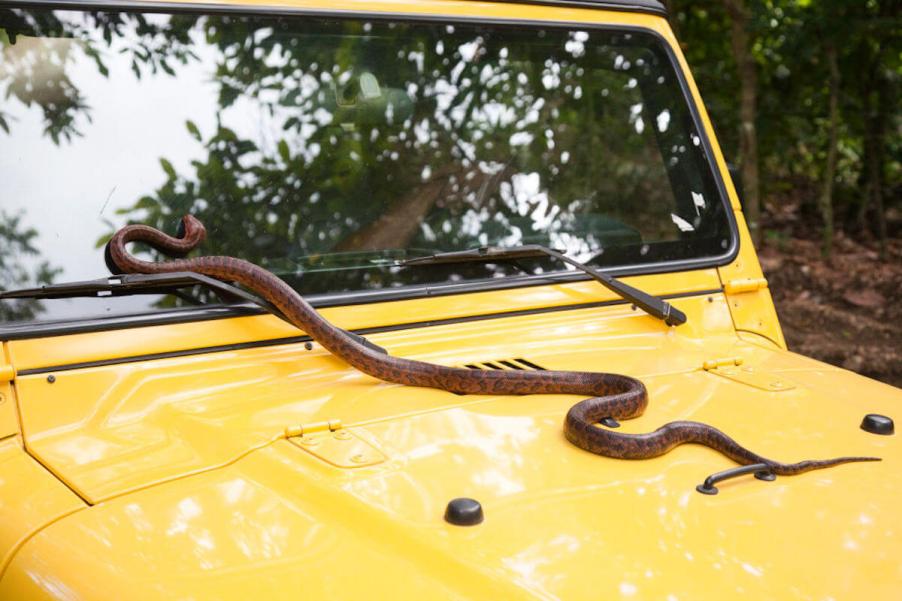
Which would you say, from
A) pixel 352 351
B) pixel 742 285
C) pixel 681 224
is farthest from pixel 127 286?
pixel 742 285

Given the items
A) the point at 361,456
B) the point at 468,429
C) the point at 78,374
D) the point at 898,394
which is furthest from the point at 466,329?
the point at 898,394

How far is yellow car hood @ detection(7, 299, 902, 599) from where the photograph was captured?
1.45 meters

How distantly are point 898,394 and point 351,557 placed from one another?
1553mm

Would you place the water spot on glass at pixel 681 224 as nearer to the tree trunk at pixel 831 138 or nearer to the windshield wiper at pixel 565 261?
the windshield wiper at pixel 565 261

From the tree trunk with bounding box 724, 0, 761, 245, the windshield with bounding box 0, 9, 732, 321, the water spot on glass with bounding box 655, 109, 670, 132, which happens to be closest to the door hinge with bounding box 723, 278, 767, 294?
the windshield with bounding box 0, 9, 732, 321

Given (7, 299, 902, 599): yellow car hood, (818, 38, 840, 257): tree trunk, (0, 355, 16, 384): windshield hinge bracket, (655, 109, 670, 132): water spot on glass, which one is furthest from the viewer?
(818, 38, 840, 257): tree trunk

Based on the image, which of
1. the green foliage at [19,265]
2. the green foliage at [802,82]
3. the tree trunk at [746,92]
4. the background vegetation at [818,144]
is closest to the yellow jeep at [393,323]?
the green foliage at [19,265]

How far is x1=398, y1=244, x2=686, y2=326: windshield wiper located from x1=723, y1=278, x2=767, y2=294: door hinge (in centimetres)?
25

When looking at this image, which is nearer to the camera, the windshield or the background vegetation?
the windshield

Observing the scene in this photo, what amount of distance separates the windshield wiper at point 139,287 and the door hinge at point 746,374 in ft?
3.53

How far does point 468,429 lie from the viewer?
1932 millimetres

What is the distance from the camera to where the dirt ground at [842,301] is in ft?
21.3

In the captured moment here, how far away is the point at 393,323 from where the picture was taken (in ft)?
7.64

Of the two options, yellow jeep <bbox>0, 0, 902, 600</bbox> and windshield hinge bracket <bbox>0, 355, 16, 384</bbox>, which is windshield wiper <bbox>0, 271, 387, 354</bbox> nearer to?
yellow jeep <bbox>0, 0, 902, 600</bbox>
